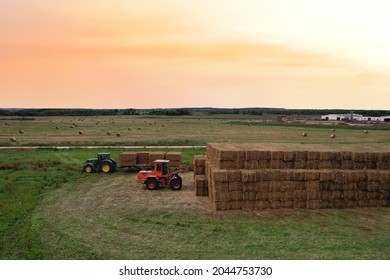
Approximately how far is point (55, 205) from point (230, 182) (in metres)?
9.86

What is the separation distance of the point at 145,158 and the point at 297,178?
49.8 ft

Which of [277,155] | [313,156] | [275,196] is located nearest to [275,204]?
[275,196]

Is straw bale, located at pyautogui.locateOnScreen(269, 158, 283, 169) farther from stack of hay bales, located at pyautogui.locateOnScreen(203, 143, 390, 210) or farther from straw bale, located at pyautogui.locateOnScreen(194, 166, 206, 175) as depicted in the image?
straw bale, located at pyautogui.locateOnScreen(194, 166, 206, 175)

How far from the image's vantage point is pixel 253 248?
15.3 meters

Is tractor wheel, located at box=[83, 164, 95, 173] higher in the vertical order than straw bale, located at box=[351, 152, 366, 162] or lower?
lower

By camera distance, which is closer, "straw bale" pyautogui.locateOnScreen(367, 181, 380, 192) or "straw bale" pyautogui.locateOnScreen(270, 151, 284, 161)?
"straw bale" pyautogui.locateOnScreen(367, 181, 380, 192)

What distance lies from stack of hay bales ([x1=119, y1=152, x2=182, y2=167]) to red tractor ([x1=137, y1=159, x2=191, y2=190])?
19.8 ft

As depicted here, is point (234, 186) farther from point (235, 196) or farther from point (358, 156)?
point (358, 156)

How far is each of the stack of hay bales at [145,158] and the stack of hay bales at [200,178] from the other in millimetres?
6046

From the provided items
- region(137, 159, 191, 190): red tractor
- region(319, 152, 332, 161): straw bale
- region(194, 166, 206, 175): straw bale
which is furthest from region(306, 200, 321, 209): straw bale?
region(137, 159, 191, 190): red tractor

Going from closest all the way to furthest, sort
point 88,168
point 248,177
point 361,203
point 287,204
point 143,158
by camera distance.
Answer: point 248,177 < point 287,204 < point 361,203 < point 88,168 < point 143,158

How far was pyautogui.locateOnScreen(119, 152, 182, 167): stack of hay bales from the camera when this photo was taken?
32.9 meters

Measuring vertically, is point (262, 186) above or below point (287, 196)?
above

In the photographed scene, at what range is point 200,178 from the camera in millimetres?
25250
